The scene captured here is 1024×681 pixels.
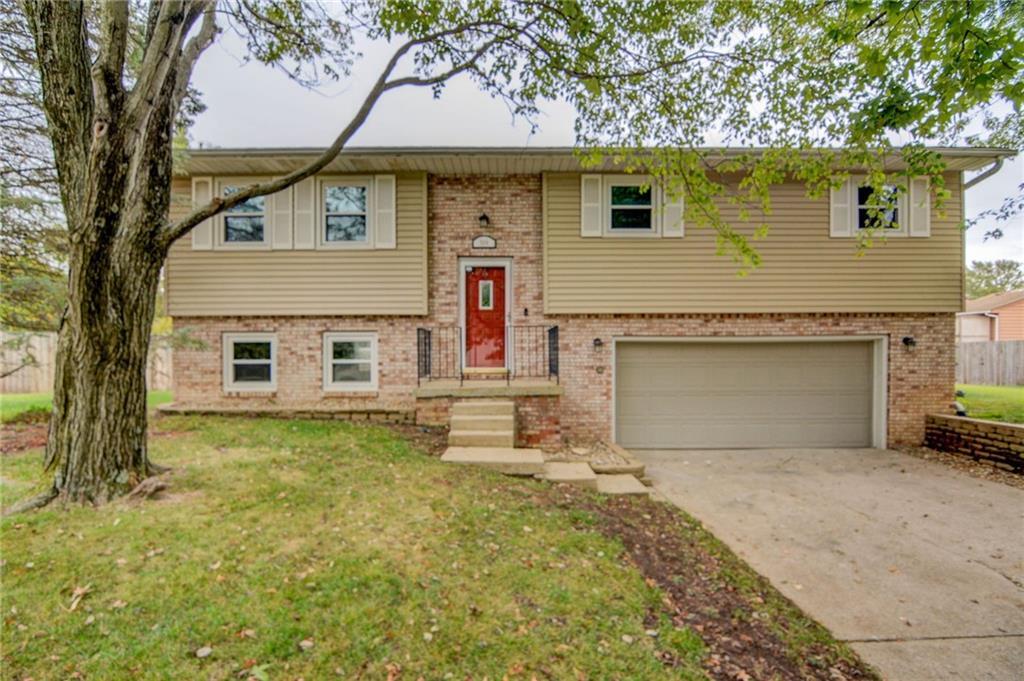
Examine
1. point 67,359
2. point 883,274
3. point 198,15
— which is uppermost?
point 198,15

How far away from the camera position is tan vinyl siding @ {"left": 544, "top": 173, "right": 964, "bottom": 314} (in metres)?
8.53

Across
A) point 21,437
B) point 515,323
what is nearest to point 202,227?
point 21,437

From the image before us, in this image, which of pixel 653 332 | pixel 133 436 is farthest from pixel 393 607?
pixel 653 332

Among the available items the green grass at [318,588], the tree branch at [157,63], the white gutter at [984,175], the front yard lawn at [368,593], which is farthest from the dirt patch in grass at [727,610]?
the white gutter at [984,175]

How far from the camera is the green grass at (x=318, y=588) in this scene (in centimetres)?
245

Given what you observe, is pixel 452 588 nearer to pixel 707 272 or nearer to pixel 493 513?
pixel 493 513

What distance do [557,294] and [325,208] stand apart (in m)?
4.60

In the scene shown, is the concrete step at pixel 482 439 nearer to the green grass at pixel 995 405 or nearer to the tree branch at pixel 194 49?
the tree branch at pixel 194 49

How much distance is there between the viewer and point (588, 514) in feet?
15.7

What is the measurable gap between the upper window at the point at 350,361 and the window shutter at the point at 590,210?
4.38 meters

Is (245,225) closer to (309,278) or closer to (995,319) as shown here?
(309,278)

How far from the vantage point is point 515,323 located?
873 cm

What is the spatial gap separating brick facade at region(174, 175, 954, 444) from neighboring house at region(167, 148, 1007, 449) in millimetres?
37

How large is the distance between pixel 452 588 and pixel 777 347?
7996 mm
